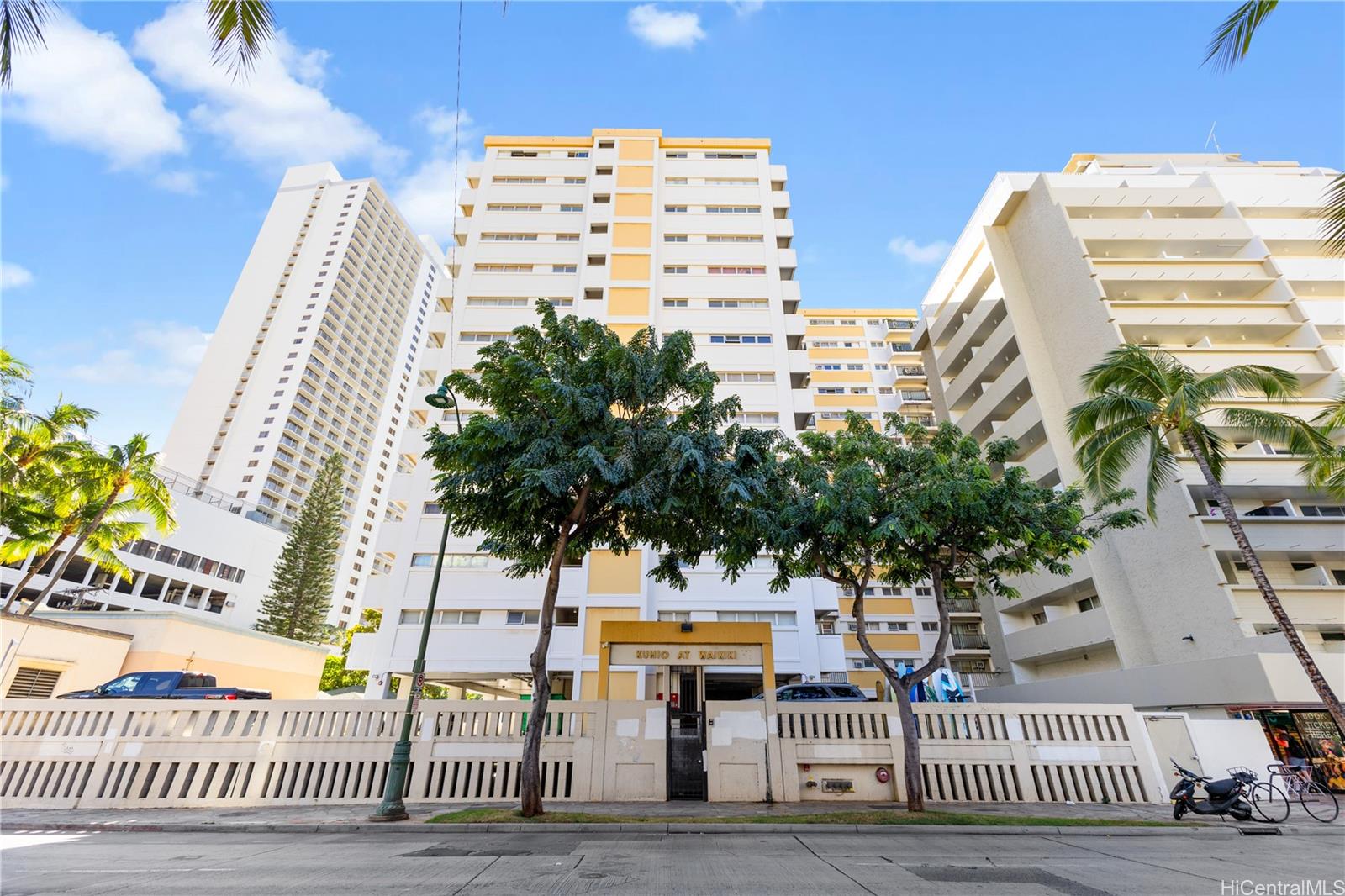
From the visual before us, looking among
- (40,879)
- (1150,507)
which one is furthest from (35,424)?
(1150,507)

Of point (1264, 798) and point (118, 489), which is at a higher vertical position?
point (118, 489)

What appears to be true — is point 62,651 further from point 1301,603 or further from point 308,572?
point 1301,603

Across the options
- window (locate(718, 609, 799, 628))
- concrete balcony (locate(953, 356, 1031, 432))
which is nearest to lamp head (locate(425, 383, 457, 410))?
window (locate(718, 609, 799, 628))

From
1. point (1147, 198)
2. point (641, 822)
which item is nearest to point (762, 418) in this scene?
point (641, 822)

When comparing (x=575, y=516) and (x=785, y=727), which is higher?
(x=575, y=516)

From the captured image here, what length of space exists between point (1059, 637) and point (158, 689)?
1464 inches

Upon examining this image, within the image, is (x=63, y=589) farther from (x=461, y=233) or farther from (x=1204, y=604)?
(x=1204, y=604)

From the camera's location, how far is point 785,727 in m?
13.6

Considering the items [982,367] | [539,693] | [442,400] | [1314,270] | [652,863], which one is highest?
[1314,270]

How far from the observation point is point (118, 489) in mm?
22531

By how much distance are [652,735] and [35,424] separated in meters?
23.8

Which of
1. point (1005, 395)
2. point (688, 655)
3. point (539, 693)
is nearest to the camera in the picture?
point (539, 693)

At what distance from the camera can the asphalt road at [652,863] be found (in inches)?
249

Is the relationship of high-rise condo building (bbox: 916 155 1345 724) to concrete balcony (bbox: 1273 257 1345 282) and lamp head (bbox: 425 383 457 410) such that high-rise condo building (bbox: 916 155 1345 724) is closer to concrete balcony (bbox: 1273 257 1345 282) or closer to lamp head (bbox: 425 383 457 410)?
concrete balcony (bbox: 1273 257 1345 282)
